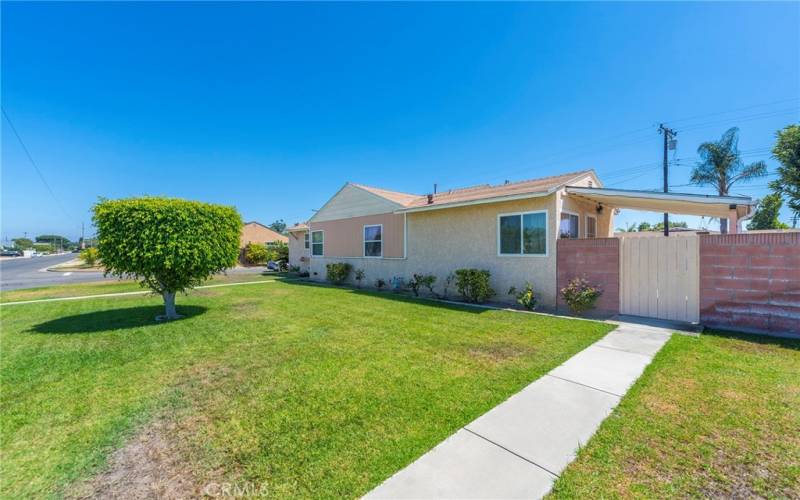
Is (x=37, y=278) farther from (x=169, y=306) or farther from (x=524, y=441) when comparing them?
(x=524, y=441)

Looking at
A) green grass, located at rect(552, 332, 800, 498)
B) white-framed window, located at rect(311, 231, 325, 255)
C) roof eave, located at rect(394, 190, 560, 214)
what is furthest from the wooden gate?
white-framed window, located at rect(311, 231, 325, 255)

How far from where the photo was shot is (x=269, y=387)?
12.6 ft

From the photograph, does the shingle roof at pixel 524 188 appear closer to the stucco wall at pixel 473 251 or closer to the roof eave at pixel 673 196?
the stucco wall at pixel 473 251

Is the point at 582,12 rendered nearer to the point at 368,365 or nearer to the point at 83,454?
the point at 368,365

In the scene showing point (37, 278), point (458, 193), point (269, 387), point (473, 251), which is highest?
point (458, 193)

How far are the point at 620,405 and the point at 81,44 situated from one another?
56.9 feet

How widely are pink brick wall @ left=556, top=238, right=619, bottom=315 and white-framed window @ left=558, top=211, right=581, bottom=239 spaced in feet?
1.97

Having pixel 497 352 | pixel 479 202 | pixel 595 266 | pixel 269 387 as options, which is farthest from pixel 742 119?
pixel 269 387

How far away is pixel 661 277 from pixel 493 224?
425 centimetres

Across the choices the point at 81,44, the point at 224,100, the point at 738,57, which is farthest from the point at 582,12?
the point at 81,44

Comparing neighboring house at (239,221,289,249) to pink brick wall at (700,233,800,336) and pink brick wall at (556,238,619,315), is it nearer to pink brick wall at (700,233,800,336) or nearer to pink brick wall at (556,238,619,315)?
pink brick wall at (556,238,619,315)

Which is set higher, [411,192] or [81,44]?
[81,44]

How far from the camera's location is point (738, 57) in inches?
391

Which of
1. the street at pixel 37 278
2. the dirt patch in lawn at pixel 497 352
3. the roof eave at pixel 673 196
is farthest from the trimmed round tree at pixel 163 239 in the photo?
the street at pixel 37 278
